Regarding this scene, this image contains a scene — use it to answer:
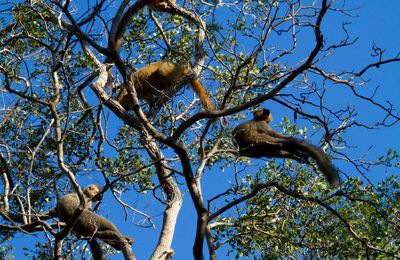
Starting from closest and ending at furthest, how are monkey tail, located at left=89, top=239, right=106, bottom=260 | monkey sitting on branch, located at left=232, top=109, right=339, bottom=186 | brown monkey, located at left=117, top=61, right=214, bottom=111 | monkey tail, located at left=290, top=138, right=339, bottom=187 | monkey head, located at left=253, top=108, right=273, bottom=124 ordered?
monkey tail, located at left=290, top=138, right=339, bottom=187 → monkey sitting on branch, located at left=232, top=109, right=339, bottom=186 → monkey tail, located at left=89, top=239, right=106, bottom=260 → monkey head, located at left=253, top=108, right=273, bottom=124 → brown monkey, located at left=117, top=61, right=214, bottom=111

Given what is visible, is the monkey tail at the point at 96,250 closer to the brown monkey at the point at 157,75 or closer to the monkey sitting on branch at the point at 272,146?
the monkey sitting on branch at the point at 272,146

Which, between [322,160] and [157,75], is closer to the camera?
[322,160]

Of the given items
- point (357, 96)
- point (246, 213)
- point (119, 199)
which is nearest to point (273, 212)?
point (246, 213)

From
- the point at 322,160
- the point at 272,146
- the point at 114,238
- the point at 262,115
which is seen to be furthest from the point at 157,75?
the point at 322,160

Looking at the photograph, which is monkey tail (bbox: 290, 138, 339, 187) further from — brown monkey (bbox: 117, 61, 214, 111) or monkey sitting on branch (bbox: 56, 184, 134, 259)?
brown monkey (bbox: 117, 61, 214, 111)

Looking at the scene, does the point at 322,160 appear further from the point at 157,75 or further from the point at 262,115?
the point at 157,75

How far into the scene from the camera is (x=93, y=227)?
8352 mm

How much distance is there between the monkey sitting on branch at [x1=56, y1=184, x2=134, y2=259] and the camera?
26.2 feet

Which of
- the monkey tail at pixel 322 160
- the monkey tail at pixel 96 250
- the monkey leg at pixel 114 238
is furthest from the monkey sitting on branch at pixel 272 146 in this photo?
the monkey tail at pixel 96 250

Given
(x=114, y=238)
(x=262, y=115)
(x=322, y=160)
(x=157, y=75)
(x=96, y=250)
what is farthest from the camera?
(x=157, y=75)

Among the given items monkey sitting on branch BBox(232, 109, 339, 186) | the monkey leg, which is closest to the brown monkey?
monkey sitting on branch BBox(232, 109, 339, 186)

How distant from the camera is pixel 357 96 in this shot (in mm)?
6195

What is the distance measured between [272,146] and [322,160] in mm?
877

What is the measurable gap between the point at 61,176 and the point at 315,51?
4635 mm
